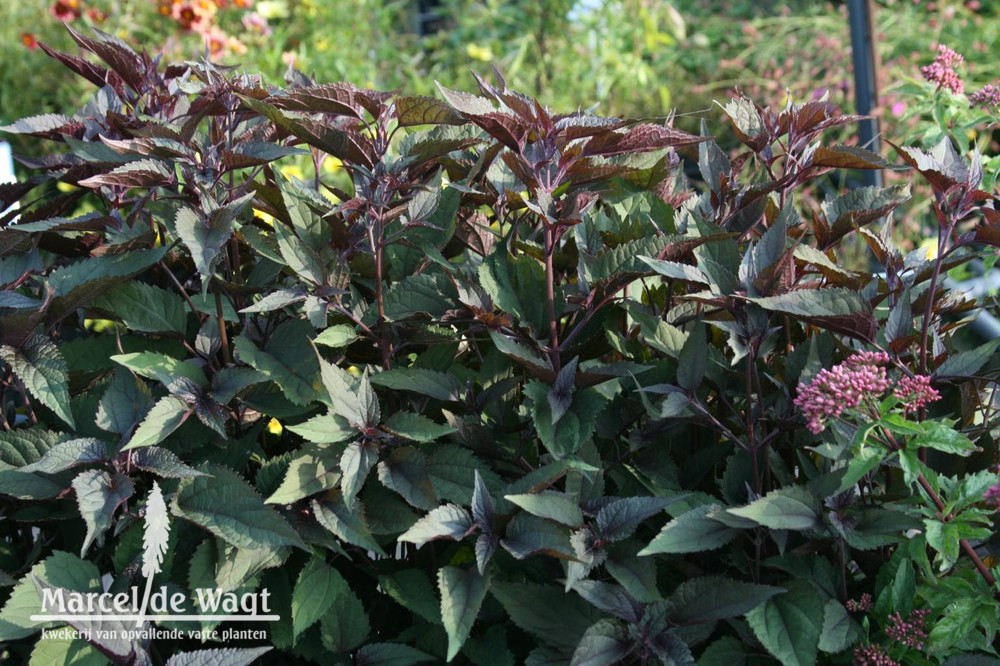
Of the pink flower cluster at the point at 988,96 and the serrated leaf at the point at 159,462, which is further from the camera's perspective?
the pink flower cluster at the point at 988,96

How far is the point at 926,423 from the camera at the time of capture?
3.73ft

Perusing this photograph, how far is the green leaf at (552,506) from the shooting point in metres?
1.16

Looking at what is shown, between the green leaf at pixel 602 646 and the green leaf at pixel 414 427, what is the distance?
0.28 m

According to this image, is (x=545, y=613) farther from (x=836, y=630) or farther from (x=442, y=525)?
(x=836, y=630)

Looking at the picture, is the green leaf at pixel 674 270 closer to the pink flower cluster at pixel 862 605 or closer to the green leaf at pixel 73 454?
the pink flower cluster at pixel 862 605

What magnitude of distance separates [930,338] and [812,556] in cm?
36

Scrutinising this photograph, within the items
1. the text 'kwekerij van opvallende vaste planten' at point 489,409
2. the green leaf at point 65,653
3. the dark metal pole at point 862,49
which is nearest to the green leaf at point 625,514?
the text 'kwekerij van opvallende vaste planten' at point 489,409

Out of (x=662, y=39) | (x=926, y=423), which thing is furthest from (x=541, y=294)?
(x=662, y=39)

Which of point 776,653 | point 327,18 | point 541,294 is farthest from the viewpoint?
point 327,18

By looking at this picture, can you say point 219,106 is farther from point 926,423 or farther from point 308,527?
point 926,423

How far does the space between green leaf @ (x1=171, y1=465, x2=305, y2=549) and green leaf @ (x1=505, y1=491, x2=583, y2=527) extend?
0.26 m

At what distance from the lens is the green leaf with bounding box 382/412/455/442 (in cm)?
123

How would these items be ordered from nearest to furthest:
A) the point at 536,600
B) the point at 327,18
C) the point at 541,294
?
the point at 536,600 < the point at 541,294 < the point at 327,18

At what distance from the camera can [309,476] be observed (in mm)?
1239
